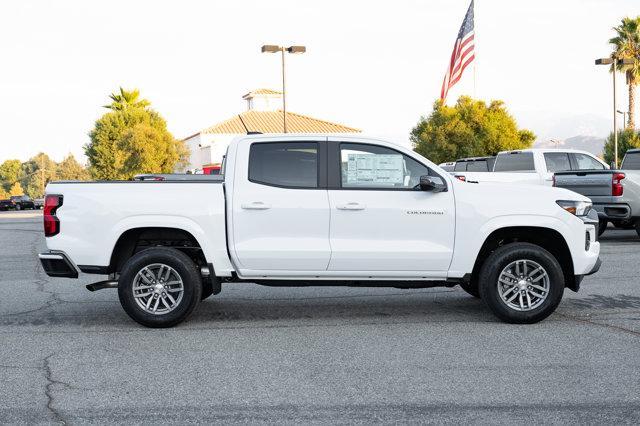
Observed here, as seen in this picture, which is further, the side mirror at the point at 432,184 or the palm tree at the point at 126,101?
the palm tree at the point at 126,101

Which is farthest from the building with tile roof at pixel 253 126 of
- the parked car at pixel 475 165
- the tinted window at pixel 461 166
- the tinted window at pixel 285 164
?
the tinted window at pixel 285 164

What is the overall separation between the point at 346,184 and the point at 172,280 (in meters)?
1.99

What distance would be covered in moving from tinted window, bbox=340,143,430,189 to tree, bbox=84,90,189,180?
62.1 metres

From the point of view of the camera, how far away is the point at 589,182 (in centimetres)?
1586

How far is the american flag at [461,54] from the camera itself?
36.5 m

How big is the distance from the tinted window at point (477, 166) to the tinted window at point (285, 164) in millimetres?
15162

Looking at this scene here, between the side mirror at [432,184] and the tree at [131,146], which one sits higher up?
the tree at [131,146]

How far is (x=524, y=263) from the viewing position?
25.1 ft

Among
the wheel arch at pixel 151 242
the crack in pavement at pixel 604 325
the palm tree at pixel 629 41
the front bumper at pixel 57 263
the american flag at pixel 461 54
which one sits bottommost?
the crack in pavement at pixel 604 325

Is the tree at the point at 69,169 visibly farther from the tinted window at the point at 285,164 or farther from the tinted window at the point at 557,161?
the tinted window at the point at 285,164

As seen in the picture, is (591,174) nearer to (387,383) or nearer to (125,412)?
(387,383)

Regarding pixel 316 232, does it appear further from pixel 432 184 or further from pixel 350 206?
pixel 432 184

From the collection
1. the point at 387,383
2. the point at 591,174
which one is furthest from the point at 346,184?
the point at 591,174

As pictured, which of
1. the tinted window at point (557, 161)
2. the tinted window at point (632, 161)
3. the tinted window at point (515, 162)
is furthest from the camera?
the tinted window at point (515, 162)
